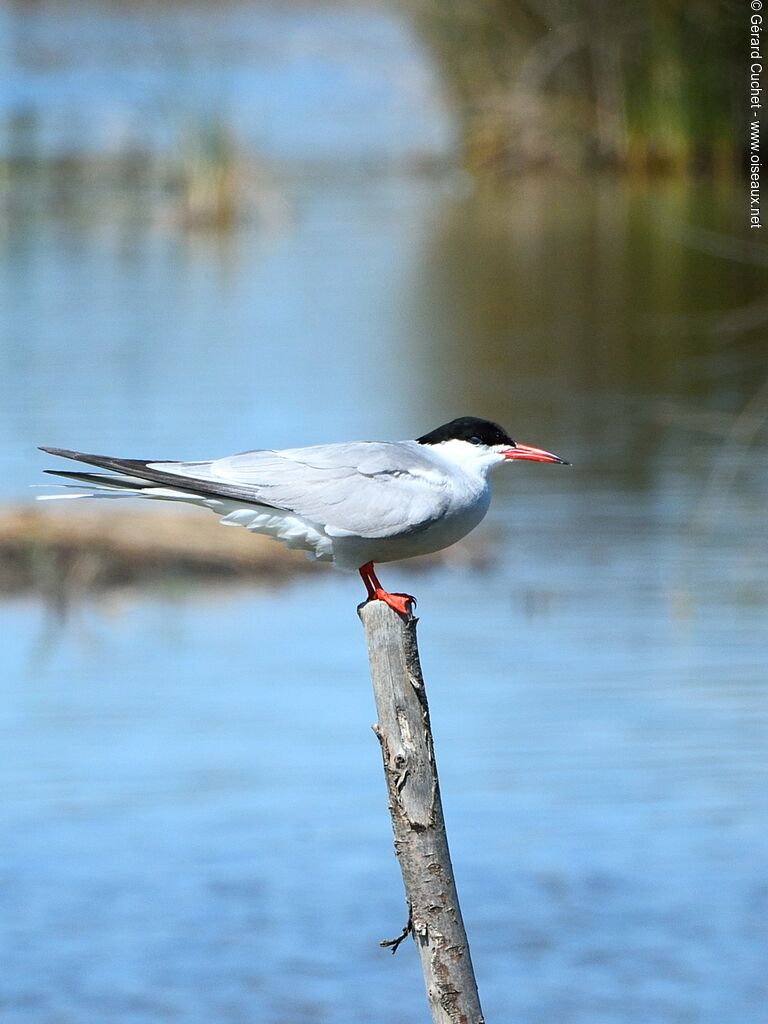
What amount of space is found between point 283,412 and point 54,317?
17.5 ft

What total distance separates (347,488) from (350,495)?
2 centimetres

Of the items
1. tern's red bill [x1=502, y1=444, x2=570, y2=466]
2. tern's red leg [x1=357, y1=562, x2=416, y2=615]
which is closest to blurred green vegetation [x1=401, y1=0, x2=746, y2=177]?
tern's red bill [x1=502, y1=444, x2=570, y2=466]

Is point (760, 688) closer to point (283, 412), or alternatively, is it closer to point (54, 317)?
point (283, 412)

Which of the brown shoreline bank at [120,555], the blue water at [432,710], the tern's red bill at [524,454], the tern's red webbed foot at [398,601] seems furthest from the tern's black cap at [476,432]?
the brown shoreline bank at [120,555]

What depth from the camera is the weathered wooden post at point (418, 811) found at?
4.67 m

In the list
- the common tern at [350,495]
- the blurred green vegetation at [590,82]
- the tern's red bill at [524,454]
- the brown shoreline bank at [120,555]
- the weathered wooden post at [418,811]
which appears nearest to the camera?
the weathered wooden post at [418,811]

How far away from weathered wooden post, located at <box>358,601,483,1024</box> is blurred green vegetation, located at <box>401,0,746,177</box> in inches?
796

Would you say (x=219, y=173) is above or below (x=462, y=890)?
above

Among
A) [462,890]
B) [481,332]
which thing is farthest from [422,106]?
[462,890]

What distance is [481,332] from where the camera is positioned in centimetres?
1958

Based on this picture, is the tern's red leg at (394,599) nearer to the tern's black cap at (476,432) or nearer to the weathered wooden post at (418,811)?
the weathered wooden post at (418,811)

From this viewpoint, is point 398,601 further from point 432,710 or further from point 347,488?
point 432,710

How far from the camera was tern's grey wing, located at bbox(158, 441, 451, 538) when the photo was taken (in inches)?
193

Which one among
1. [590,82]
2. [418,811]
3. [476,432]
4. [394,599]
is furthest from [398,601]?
[590,82]
